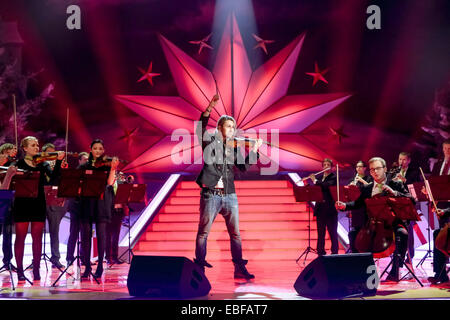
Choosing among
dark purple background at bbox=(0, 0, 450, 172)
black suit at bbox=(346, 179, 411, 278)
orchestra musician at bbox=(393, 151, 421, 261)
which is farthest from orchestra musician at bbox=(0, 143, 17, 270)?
dark purple background at bbox=(0, 0, 450, 172)

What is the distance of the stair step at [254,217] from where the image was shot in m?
9.10

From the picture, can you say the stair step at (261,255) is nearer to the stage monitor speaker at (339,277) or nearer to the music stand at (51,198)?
the music stand at (51,198)

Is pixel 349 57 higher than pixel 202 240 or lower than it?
higher

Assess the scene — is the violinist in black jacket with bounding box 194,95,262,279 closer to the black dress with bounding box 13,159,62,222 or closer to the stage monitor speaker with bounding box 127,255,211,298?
the stage monitor speaker with bounding box 127,255,211,298

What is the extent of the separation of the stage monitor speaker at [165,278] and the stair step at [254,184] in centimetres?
637

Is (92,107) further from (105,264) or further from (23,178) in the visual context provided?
(23,178)

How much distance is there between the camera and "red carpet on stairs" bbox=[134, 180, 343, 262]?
26.5 feet

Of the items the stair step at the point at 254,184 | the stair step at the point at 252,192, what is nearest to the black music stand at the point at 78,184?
the stair step at the point at 252,192

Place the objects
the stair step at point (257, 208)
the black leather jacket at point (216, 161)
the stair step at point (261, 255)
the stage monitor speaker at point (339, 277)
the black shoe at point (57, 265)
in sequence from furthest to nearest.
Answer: the stair step at point (257, 208) → the stair step at point (261, 255) → the black shoe at point (57, 265) → the black leather jacket at point (216, 161) → the stage monitor speaker at point (339, 277)

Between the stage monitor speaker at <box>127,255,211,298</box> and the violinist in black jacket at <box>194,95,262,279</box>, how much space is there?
34.6 inches

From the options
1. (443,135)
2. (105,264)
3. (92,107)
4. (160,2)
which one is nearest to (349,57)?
(443,135)

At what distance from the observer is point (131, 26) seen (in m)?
13.5
